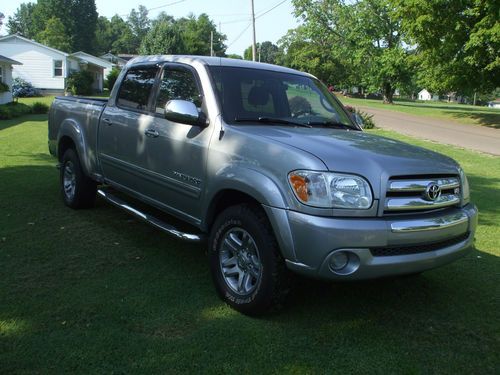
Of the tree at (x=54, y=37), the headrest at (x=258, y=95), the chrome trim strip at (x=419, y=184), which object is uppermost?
the tree at (x=54, y=37)

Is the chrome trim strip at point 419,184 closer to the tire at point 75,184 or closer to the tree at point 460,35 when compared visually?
the tire at point 75,184

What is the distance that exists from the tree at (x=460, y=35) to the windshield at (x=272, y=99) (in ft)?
73.0

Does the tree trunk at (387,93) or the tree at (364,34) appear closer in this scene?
the tree at (364,34)

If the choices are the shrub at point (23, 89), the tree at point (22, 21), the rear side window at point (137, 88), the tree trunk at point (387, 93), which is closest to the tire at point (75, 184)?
the rear side window at point (137, 88)

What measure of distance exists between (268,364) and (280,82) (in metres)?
2.69

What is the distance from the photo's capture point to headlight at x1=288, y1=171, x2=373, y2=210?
128 inches

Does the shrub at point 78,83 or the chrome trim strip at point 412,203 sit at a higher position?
the shrub at point 78,83

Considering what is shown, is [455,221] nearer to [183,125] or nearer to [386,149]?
[386,149]

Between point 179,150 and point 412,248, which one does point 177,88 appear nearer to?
point 179,150

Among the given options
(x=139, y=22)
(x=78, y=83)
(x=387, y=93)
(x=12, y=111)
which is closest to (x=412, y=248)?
(x=12, y=111)

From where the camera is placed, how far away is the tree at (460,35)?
2508 cm

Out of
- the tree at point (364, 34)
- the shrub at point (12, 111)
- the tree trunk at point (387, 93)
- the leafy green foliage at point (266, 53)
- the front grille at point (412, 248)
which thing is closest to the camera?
the front grille at point (412, 248)

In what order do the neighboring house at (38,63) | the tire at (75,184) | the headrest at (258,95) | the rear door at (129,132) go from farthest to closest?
1. the neighboring house at (38,63)
2. the tire at (75,184)
3. the rear door at (129,132)
4. the headrest at (258,95)

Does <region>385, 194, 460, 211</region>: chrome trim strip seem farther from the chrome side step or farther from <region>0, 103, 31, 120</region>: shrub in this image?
<region>0, 103, 31, 120</region>: shrub
